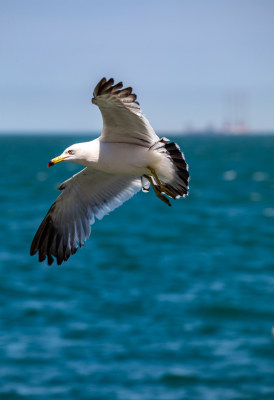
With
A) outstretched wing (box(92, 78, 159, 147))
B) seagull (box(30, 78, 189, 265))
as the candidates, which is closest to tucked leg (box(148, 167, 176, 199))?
seagull (box(30, 78, 189, 265))

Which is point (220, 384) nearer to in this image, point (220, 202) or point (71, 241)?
point (71, 241)

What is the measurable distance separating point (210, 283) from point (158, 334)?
7784mm

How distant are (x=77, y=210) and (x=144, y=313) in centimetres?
2302

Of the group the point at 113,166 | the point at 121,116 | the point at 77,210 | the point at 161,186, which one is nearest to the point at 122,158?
the point at 113,166

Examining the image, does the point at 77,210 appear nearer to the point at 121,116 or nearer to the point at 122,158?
the point at 122,158

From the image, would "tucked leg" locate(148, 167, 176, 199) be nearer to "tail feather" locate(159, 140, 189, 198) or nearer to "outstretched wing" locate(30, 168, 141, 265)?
"tail feather" locate(159, 140, 189, 198)

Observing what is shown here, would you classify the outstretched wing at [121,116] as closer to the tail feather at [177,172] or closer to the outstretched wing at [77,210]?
the tail feather at [177,172]

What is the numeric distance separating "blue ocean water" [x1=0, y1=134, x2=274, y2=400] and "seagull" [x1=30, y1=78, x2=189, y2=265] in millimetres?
16332

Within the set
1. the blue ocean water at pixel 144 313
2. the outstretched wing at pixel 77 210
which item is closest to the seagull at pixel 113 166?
the outstretched wing at pixel 77 210

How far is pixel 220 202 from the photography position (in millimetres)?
64938

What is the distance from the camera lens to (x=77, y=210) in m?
9.18

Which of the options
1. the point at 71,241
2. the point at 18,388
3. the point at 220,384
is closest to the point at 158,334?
the point at 220,384

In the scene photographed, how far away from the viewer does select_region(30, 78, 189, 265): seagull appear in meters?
7.10

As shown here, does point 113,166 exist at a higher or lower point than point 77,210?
lower
